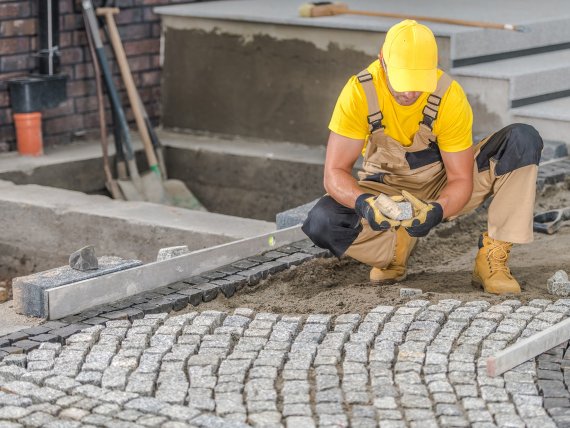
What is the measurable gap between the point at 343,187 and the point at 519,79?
287 cm

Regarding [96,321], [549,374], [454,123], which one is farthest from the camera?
[454,123]

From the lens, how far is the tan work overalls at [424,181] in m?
5.40

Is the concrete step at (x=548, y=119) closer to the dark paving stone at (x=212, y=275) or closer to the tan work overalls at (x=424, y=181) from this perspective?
the tan work overalls at (x=424, y=181)

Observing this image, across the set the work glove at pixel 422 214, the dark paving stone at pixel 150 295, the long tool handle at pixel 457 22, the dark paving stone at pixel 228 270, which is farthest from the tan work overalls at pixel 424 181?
the long tool handle at pixel 457 22

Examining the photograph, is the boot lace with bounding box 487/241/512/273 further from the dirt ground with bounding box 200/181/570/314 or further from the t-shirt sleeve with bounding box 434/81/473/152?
the t-shirt sleeve with bounding box 434/81/473/152

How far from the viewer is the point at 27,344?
487 cm

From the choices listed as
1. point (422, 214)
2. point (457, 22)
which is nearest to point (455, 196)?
point (422, 214)

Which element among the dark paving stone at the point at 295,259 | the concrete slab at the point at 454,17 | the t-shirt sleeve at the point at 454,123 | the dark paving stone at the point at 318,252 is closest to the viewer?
A: the t-shirt sleeve at the point at 454,123

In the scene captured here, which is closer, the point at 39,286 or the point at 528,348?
the point at 528,348

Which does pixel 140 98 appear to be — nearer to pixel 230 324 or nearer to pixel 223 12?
pixel 223 12

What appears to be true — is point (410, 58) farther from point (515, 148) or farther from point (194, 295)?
point (194, 295)

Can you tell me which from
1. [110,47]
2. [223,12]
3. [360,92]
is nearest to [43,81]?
[110,47]

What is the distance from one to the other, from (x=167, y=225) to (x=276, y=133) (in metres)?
2.34

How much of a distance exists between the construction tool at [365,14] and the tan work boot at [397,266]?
110 inches
